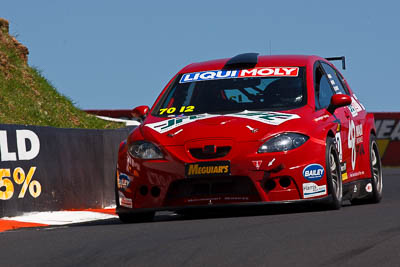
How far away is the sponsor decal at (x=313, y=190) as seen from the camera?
335 inches

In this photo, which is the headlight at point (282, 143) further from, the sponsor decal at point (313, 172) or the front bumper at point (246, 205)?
the front bumper at point (246, 205)

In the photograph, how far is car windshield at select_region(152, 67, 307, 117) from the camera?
927 centimetres

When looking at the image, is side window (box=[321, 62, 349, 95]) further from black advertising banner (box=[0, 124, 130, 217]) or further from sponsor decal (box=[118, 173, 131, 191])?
black advertising banner (box=[0, 124, 130, 217])

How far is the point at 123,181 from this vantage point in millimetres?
8906

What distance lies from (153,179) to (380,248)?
322cm

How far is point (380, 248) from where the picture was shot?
5.81 m

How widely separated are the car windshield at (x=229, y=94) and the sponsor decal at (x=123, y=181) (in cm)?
85

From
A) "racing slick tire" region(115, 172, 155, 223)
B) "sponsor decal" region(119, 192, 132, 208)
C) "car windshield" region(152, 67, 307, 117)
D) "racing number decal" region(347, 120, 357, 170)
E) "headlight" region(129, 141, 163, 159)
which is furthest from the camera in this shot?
"racing number decal" region(347, 120, 357, 170)

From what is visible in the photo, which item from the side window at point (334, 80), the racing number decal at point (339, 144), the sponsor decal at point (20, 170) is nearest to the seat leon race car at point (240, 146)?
the racing number decal at point (339, 144)

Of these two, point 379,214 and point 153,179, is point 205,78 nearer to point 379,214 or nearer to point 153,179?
point 153,179

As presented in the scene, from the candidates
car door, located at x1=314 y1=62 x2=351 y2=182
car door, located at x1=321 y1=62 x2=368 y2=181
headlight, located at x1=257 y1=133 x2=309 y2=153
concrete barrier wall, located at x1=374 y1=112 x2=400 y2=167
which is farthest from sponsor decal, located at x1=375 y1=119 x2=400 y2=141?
headlight, located at x1=257 y1=133 x2=309 y2=153

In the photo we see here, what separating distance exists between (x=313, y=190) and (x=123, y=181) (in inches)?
70.7

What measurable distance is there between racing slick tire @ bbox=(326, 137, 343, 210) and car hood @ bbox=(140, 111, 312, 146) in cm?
42

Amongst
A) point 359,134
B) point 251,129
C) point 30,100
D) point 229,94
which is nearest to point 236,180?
point 251,129
